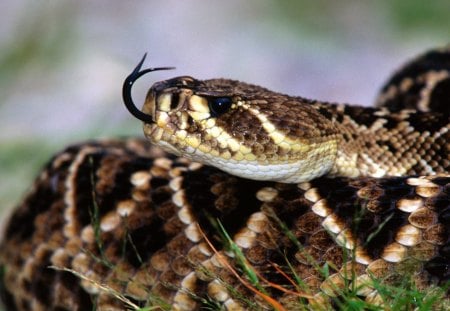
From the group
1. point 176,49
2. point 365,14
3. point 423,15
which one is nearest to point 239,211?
point 176,49

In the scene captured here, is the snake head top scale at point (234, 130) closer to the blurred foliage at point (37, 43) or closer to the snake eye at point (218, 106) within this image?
the snake eye at point (218, 106)

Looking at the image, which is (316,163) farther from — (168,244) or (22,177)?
(22,177)

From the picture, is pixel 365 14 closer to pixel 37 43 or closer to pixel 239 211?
pixel 37 43

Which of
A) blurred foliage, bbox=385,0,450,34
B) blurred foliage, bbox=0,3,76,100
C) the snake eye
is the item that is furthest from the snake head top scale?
blurred foliage, bbox=385,0,450,34

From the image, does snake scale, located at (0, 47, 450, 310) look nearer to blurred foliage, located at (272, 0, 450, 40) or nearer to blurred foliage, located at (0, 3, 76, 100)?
blurred foliage, located at (0, 3, 76, 100)

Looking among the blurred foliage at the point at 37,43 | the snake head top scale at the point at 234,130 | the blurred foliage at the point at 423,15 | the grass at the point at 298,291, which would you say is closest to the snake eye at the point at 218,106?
the snake head top scale at the point at 234,130

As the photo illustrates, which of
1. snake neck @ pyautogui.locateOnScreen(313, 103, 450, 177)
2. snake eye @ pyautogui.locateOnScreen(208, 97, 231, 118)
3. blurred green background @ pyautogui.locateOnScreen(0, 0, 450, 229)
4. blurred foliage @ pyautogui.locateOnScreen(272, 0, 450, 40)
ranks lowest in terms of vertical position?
blurred green background @ pyautogui.locateOnScreen(0, 0, 450, 229)

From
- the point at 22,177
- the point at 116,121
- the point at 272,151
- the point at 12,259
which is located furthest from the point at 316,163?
the point at 116,121
